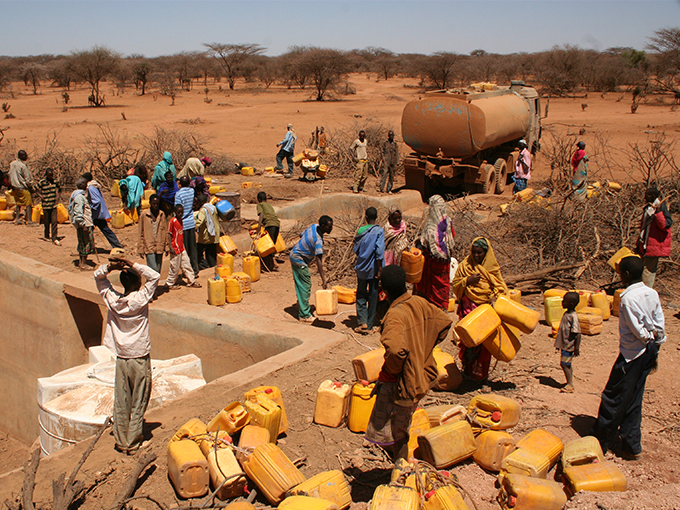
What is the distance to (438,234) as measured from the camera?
237 inches

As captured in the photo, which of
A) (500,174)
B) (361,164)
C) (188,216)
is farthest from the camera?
(500,174)

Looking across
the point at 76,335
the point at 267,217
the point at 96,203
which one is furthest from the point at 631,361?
the point at 96,203

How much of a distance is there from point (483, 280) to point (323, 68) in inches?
1519

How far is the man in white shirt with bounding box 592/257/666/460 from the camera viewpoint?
13.6ft

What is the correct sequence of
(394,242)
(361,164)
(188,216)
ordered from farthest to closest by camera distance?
(361,164) < (188,216) < (394,242)

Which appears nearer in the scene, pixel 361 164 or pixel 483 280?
pixel 483 280

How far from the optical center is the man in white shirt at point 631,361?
4156 mm

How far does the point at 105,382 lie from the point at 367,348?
2789 millimetres

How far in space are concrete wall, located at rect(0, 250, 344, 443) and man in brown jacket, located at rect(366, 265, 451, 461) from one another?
220 centimetres

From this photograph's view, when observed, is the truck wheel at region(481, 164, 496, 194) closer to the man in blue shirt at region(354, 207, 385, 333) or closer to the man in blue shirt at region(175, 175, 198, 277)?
the man in blue shirt at region(175, 175, 198, 277)

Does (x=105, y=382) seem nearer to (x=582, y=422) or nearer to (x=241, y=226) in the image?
(x=582, y=422)

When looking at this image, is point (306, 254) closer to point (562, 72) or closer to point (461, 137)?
point (461, 137)

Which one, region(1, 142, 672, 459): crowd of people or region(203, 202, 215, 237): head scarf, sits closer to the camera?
region(1, 142, 672, 459): crowd of people

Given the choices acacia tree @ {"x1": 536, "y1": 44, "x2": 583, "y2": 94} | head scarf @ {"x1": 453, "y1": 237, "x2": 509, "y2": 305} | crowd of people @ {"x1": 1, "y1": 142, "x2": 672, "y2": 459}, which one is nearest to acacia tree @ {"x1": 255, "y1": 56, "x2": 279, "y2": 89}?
Result: acacia tree @ {"x1": 536, "y1": 44, "x2": 583, "y2": 94}
